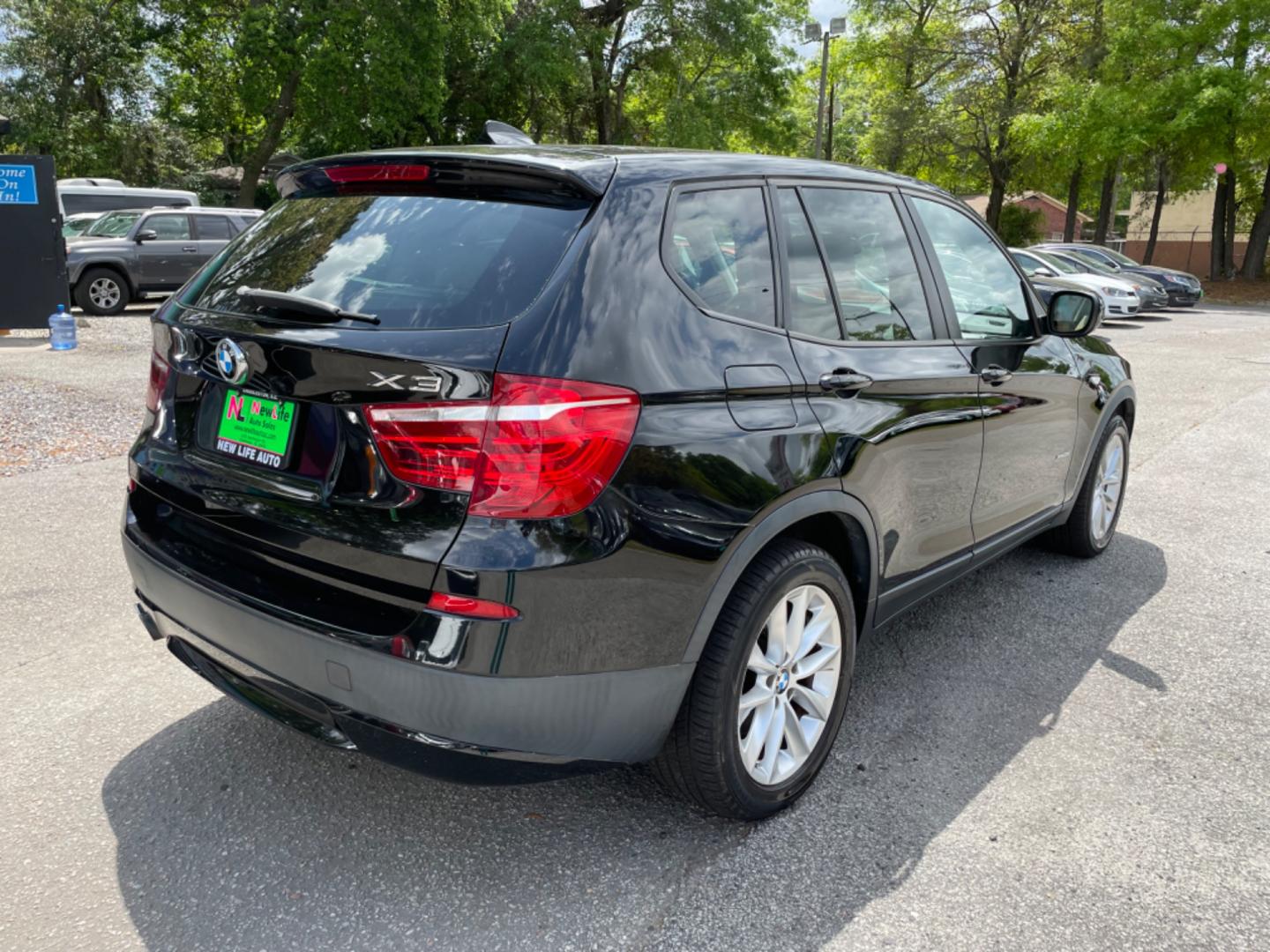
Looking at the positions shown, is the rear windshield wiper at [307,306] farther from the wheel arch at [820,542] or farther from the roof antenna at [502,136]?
the roof antenna at [502,136]

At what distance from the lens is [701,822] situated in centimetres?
271

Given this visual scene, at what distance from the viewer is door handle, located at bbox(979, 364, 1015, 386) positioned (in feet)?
11.4

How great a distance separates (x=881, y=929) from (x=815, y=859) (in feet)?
0.94

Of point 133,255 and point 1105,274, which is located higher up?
point 1105,274

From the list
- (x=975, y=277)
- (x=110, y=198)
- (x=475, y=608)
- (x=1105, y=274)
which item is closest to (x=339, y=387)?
(x=475, y=608)

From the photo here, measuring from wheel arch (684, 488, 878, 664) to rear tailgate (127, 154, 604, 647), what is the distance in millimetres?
657

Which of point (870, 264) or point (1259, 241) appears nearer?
point (870, 264)

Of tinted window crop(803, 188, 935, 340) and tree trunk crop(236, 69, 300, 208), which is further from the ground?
tree trunk crop(236, 69, 300, 208)

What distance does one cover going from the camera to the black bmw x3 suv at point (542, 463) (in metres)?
2.08

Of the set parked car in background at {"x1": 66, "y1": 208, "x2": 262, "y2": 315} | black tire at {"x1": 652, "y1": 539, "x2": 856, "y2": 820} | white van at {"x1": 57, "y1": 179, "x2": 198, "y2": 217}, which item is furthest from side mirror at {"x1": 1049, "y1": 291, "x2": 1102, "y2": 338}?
white van at {"x1": 57, "y1": 179, "x2": 198, "y2": 217}

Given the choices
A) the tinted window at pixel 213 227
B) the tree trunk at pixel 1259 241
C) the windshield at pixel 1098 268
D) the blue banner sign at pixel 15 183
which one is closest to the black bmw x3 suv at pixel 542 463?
the blue banner sign at pixel 15 183

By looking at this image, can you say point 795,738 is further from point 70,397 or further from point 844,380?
point 70,397

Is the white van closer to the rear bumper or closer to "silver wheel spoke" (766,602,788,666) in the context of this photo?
the rear bumper

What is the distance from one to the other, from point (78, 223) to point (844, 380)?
57.1 feet
